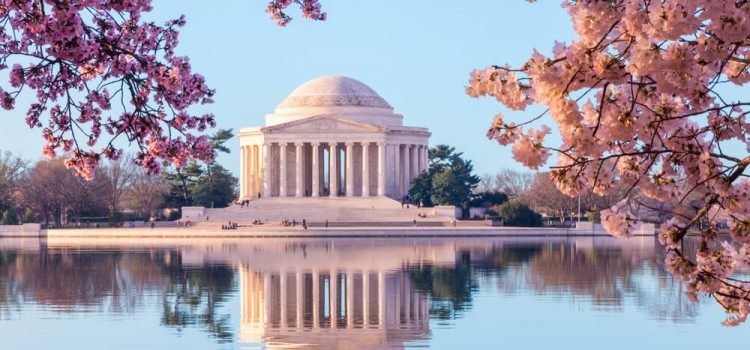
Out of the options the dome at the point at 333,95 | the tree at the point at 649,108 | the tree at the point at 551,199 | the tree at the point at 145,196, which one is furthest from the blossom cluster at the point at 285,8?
the dome at the point at 333,95

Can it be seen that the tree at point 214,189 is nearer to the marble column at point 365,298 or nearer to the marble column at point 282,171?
the marble column at point 282,171

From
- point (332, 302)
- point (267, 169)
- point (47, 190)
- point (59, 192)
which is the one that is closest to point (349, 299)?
point (332, 302)

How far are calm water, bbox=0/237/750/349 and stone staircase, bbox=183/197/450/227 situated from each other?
156 feet

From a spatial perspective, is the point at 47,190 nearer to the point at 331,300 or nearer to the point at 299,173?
the point at 299,173

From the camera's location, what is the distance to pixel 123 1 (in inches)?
495

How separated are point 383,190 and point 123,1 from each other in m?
111

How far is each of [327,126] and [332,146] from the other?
7.68ft

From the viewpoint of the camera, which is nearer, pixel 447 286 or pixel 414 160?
pixel 447 286

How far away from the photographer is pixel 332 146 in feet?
414

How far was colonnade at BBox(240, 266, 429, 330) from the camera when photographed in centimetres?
2958

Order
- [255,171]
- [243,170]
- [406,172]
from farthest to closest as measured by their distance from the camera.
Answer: [243,170]
[255,171]
[406,172]

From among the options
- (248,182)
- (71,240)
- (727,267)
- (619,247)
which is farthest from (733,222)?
(248,182)

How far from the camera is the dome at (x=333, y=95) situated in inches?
5133

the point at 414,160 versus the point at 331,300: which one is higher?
the point at 414,160
